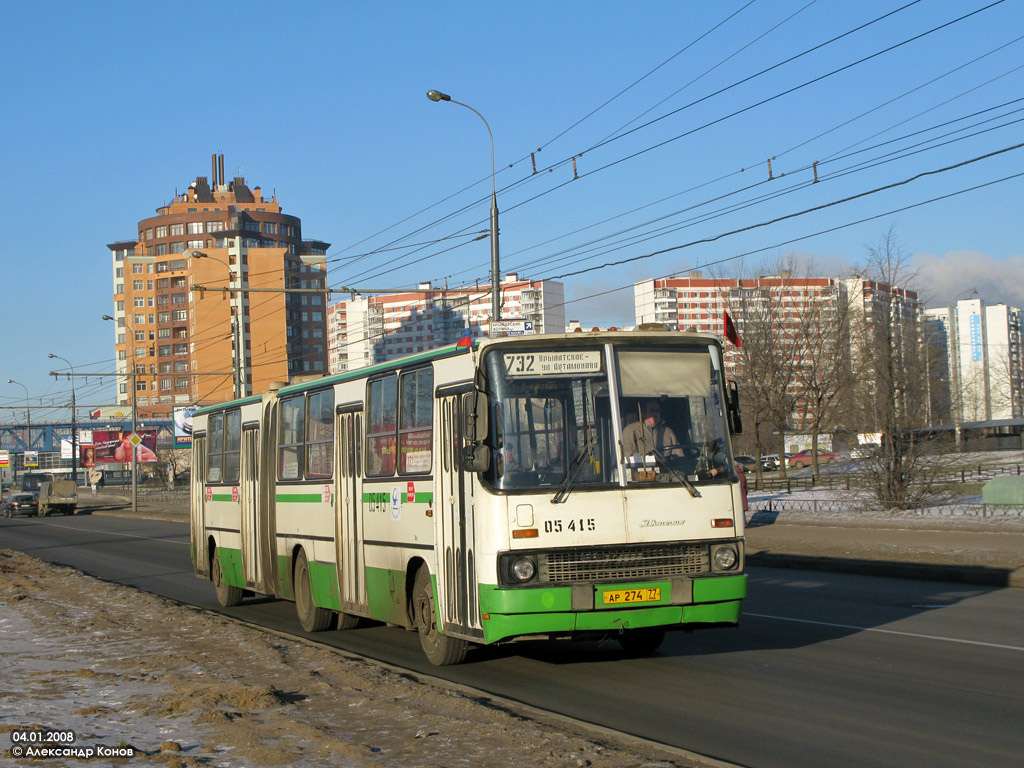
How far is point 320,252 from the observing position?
194375 mm

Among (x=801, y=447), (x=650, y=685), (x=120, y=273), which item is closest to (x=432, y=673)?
(x=650, y=685)

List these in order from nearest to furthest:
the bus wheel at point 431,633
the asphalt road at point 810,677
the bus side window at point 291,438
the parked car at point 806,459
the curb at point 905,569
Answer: the asphalt road at point 810,677 < the bus wheel at point 431,633 < the bus side window at point 291,438 < the curb at point 905,569 < the parked car at point 806,459

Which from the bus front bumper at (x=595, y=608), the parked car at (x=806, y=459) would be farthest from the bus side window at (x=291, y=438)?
the parked car at (x=806, y=459)

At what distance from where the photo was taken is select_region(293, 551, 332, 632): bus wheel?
14086 mm

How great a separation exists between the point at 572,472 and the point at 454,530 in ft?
4.27

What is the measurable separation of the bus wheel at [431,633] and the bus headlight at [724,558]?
2468 millimetres

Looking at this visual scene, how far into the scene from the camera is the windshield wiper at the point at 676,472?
31.7 ft

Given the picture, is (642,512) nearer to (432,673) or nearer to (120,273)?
(432,673)

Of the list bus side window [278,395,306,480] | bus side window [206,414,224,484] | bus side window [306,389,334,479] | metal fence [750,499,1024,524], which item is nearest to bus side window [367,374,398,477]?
bus side window [306,389,334,479]

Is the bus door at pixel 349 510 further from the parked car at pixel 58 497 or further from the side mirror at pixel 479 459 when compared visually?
the parked car at pixel 58 497

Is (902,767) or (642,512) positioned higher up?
(642,512)

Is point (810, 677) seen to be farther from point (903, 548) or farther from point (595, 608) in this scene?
point (903, 548)

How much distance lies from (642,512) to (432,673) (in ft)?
8.32

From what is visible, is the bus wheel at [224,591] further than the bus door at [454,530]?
Yes
